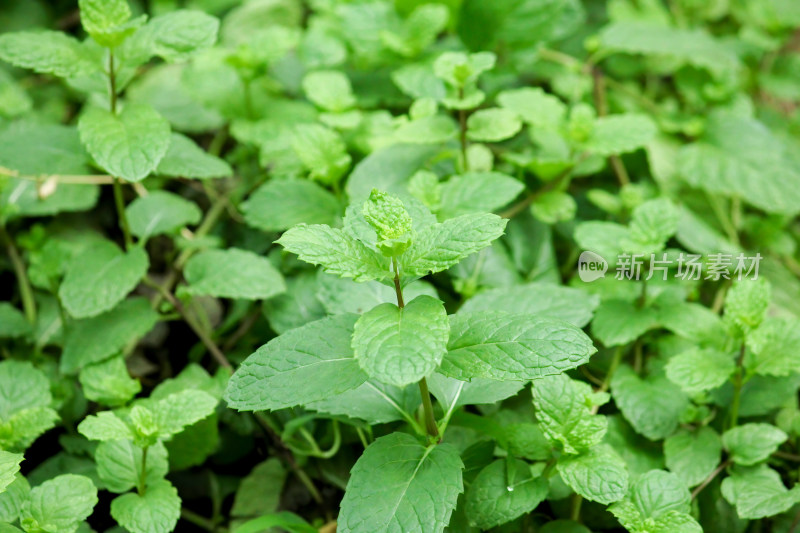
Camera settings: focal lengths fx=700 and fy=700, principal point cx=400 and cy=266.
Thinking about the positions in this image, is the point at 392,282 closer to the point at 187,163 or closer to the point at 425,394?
the point at 425,394

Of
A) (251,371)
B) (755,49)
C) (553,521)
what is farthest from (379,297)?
(755,49)

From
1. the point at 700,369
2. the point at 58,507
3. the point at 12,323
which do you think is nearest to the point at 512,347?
the point at 700,369

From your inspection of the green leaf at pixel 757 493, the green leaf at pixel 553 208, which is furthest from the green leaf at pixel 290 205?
the green leaf at pixel 757 493

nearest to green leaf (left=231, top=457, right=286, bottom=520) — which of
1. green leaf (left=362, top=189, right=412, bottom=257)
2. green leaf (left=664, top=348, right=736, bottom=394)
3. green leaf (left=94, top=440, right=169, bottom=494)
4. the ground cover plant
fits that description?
the ground cover plant

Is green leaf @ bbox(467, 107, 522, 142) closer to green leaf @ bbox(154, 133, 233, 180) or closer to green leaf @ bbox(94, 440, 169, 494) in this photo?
green leaf @ bbox(154, 133, 233, 180)

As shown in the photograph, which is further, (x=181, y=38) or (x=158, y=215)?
(x=158, y=215)

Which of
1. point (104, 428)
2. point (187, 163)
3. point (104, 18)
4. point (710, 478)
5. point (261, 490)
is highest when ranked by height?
point (104, 18)
